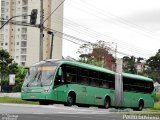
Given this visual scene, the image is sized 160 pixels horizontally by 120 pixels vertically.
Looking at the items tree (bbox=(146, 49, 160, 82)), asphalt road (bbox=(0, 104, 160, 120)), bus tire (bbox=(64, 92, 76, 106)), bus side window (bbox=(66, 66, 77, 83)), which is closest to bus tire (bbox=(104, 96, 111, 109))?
bus tire (bbox=(64, 92, 76, 106))

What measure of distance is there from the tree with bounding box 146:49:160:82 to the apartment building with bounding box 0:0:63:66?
23.2 m

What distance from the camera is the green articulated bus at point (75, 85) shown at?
3070 centimetres

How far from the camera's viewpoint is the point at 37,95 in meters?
31.1

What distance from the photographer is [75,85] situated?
105 feet

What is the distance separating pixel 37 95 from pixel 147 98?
44.3 feet

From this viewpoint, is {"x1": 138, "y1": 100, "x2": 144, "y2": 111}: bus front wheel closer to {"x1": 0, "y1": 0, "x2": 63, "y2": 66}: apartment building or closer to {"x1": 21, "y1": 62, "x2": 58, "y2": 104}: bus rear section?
{"x1": 21, "y1": 62, "x2": 58, "y2": 104}: bus rear section

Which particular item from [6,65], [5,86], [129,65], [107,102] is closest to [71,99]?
[107,102]

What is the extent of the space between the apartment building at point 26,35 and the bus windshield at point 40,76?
310ft

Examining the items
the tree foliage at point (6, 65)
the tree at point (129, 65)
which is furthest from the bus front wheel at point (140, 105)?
the tree at point (129, 65)

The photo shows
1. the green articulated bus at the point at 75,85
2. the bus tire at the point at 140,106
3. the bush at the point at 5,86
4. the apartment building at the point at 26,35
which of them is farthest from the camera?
the apartment building at the point at 26,35

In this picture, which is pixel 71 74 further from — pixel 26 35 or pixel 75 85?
pixel 26 35

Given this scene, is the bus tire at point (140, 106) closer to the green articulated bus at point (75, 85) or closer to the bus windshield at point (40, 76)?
the green articulated bus at point (75, 85)

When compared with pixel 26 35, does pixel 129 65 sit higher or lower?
lower

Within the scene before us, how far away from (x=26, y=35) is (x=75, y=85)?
9793 cm
